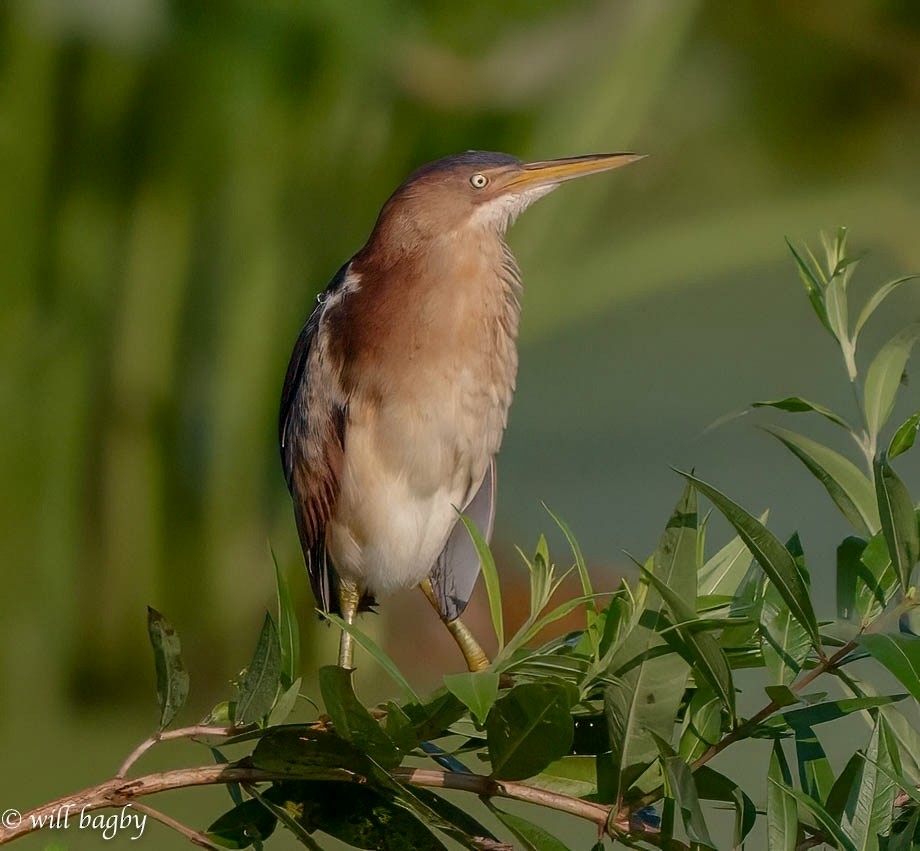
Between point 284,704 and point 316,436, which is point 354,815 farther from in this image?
point 316,436

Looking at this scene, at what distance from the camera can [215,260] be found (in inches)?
73.2

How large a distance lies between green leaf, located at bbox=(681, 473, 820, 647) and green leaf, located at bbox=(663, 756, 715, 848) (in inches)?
2.5

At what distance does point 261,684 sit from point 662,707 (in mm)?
140

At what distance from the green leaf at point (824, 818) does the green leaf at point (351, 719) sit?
0.42 feet

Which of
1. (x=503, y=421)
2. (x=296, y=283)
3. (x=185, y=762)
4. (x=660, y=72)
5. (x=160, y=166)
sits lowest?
(x=185, y=762)

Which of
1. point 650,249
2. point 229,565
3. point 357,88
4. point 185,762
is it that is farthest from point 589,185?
point 185,762

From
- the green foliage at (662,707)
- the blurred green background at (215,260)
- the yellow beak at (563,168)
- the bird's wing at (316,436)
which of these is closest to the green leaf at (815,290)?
the green foliage at (662,707)

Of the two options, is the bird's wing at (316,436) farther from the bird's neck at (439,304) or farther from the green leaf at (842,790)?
the green leaf at (842,790)

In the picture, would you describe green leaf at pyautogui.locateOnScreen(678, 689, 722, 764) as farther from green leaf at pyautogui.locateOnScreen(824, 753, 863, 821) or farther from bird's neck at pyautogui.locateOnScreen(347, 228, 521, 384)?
bird's neck at pyautogui.locateOnScreen(347, 228, 521, 384)

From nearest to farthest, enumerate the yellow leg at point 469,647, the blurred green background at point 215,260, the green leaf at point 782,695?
the green leaf at point 782,695
the yellow leg at point 469,647
the blurred green background at point 215,260

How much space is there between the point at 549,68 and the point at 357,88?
317mm

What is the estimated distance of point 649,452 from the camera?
2.11 metres

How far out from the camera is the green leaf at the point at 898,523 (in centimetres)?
46

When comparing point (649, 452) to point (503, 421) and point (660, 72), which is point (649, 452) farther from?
point (503, 421)
